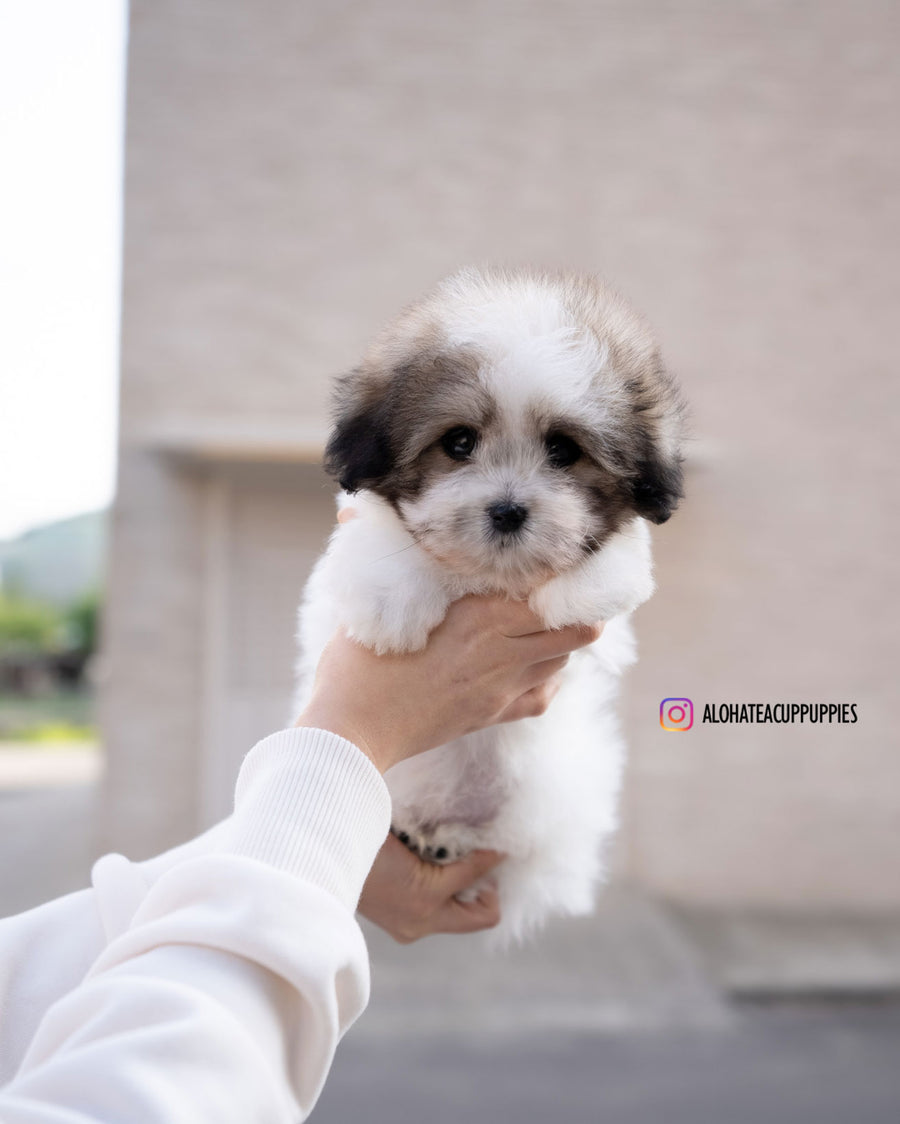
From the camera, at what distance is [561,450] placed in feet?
5.66

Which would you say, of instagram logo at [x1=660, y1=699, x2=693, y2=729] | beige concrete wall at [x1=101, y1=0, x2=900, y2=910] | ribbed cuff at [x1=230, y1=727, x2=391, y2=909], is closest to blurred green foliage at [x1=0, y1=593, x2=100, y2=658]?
beige concrete wall at [x1=101, y1=0, x2=900, y2=910]

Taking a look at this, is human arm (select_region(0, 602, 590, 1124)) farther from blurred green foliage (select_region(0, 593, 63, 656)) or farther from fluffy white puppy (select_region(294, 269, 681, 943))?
blurred green foliage (select_region(0, 593, 63, 656))

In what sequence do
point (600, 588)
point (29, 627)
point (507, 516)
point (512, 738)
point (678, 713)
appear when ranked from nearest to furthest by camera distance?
point (507, 516)
point (600, 588)
point (512, 738)
point (678, 713)
point (29, 627)

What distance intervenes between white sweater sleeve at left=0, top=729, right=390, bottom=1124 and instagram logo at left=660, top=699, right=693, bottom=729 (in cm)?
609

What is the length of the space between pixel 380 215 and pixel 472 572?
7.08m

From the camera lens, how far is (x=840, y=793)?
8.02 meters

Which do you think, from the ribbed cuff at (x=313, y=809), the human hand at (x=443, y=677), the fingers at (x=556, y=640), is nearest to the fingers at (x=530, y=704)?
the human hand at (x=443, y=677)

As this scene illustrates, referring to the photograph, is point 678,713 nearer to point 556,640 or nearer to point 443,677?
point 556,640

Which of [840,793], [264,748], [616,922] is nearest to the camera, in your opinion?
[264,748]

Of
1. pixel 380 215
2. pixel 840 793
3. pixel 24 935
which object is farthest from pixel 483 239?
pixel 24 935

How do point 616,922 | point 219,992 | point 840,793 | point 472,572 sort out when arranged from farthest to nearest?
1. point 840,793
2. point 616,922
3. point 472,572
4. point 219,992

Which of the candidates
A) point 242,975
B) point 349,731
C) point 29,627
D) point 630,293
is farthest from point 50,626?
point 242,975

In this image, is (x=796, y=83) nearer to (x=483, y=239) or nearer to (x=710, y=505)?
(x=483, y=239)

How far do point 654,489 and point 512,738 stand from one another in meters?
0.59
